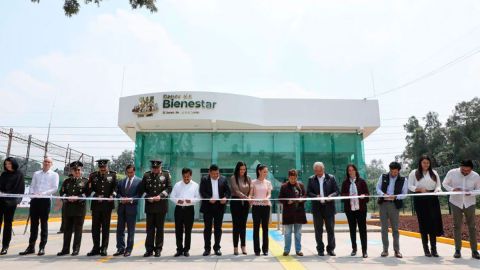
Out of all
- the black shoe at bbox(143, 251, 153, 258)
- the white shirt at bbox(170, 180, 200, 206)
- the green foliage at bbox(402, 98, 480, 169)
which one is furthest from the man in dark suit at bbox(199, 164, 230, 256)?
the green foliage at bbox(402, 98, 480, 169)

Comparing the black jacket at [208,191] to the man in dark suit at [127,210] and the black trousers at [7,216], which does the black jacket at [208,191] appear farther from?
the black trousers at [7,216]

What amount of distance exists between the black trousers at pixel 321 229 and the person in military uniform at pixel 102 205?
156 inches

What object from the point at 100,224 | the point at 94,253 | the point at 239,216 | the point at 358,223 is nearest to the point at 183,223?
the point at 239,216

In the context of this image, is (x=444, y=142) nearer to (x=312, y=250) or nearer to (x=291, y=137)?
(x=291, y=137)

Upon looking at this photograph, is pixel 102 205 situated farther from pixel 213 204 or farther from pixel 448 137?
pixel 448 137

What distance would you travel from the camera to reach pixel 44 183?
7262 mm

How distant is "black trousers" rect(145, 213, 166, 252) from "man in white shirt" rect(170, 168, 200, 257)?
30cm

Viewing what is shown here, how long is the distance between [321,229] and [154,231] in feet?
10.4

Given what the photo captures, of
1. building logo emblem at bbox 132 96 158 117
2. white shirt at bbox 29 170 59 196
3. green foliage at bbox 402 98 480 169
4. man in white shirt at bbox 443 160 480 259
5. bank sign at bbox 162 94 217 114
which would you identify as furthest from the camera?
green foliage at bbox 402 98 480 169

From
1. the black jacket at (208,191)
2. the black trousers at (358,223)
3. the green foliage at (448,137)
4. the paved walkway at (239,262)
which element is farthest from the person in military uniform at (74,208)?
the green foliage at (448,137)

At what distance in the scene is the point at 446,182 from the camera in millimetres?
7070

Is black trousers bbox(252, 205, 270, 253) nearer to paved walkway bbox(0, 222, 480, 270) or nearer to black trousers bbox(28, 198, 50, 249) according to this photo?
paved walkway bbox(0, 222, 480, 270)

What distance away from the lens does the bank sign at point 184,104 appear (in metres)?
Result: 15.7

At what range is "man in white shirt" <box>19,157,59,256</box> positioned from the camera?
6941 millimetres
